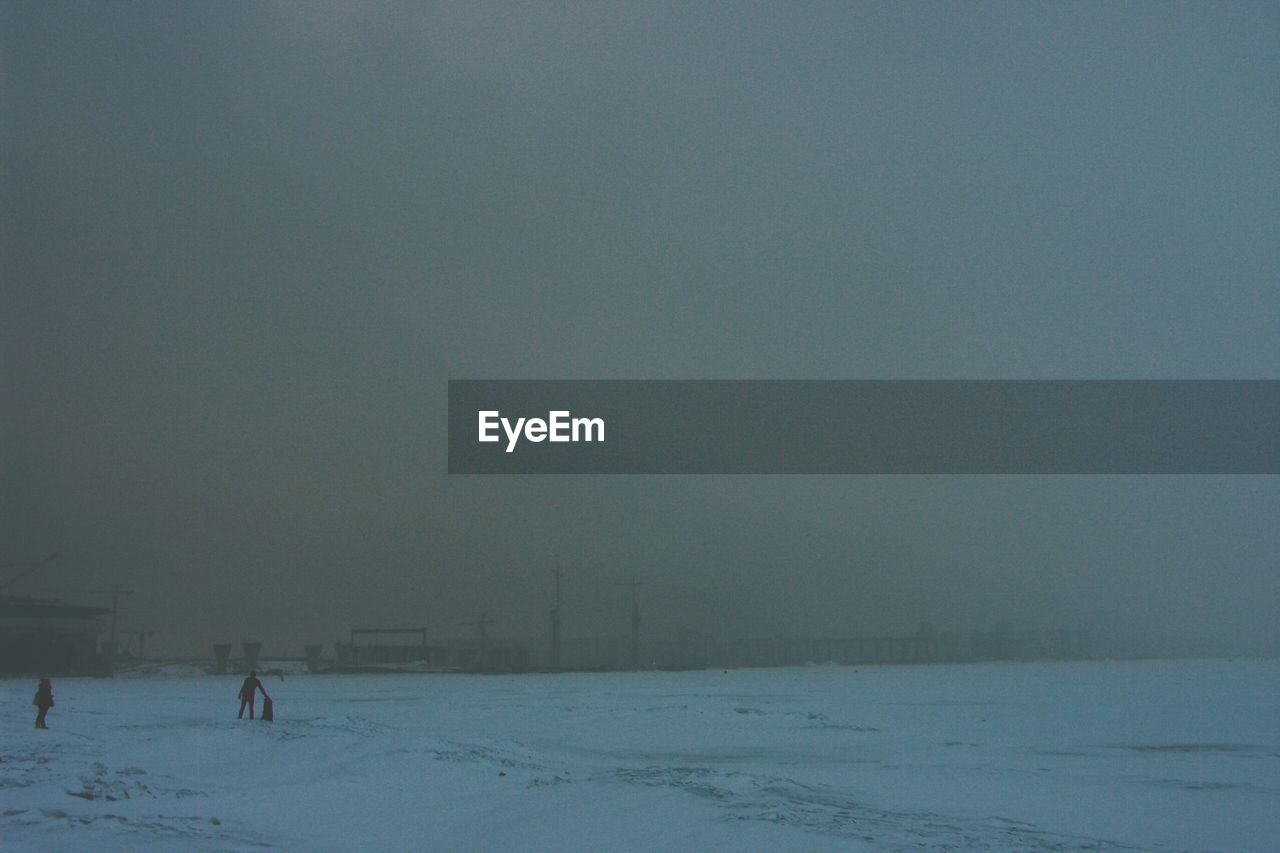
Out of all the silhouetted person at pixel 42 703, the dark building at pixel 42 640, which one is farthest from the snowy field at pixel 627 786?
the dark building at pixel 42 640

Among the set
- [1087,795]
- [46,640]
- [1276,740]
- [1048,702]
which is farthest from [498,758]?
[46,640]

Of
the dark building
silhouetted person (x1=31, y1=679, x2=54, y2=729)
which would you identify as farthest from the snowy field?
the dark building

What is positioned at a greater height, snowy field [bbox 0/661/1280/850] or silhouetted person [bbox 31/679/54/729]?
silhouetted person [bbox 31/679/54/729]

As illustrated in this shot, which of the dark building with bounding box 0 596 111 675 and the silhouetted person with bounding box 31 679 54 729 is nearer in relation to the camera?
the silhouetted person with bounding box 31 679 54 729

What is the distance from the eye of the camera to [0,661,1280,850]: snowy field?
1385 cm

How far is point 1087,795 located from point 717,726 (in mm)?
17333

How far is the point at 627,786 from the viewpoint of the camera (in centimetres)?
1847

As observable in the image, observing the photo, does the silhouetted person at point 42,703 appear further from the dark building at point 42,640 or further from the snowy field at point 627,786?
the dark building at point 42,640

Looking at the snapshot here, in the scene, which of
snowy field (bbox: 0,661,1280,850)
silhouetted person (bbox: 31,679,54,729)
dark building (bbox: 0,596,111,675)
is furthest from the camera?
dark building (bbox: 0,596,111,675)

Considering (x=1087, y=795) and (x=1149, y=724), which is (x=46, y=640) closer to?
(x=1149, y=724)

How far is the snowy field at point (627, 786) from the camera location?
45.4 ft

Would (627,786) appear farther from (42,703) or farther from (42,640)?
(42,640)

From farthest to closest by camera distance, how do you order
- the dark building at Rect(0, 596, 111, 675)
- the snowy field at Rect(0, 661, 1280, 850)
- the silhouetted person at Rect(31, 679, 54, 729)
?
the dark building at Rect(0, 596, 111, 675) → the silhouetted person at Rect(31, 679, 54, 729) → the snowy field at Rect(0, 661, 1280, 850)

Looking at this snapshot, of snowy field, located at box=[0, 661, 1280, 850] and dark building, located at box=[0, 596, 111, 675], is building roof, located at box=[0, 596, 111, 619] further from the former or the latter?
snowy field, located at box=[0, 661, 1280, 850]
